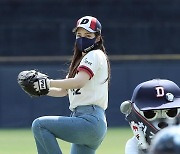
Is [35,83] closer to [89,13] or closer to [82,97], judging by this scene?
[82,97]

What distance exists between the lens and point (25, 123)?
1340cm

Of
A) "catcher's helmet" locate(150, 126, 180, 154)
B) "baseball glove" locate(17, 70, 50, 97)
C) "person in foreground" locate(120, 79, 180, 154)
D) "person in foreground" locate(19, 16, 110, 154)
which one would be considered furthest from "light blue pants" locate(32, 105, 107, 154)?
"catcher's helmet" locate(150, 126, 180, 154)

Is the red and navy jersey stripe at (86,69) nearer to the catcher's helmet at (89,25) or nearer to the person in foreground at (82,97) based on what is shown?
the person in foreground at (82,97)

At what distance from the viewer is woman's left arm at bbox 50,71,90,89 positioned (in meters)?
4.40

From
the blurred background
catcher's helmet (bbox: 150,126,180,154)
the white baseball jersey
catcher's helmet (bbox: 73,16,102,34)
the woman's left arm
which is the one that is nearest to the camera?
catcher's helmet (bbox: 150,126,180,154)

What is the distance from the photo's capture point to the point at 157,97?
2.75 metres

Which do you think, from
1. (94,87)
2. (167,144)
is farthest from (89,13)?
(167,144)

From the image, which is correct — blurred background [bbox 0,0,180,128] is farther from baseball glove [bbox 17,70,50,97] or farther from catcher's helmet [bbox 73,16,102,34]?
baseball glove [bbox 17,70,50,97]

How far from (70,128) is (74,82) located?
34 cm

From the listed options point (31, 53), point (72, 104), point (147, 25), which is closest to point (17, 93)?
point (31, 53)

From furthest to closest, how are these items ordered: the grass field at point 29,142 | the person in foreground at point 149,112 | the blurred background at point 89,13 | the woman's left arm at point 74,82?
the blurred background at point 89,13, the grass field at point 29,142, the woman's left arm at point 74,82, the person in foreground at point 149,112

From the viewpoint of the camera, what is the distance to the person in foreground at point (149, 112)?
8.66 ft

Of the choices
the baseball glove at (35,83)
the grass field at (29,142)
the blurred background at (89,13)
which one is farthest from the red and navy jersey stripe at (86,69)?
the blurred background at (89,13)

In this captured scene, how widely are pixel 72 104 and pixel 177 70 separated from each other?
8834mm
